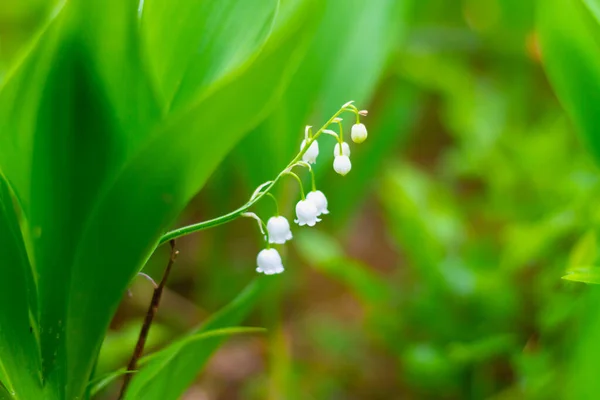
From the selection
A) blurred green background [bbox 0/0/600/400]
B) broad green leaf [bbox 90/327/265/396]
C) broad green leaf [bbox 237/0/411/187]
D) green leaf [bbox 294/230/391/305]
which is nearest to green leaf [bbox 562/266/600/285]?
blurred green background [bbox 0/0/600/400]

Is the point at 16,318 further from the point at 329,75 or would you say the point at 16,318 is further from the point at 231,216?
the point at 329,75

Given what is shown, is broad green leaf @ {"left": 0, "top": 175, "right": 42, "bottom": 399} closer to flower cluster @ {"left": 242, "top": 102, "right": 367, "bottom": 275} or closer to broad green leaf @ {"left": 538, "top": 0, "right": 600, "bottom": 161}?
flower cluster @ {"left": 242, "top": 102, "right": 367, "bottom": 275}

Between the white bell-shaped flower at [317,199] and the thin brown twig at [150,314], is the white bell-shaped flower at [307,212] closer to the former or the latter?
the white bell-shaped flower at [317,199]

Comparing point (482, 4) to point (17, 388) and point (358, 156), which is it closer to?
point (358, 156)

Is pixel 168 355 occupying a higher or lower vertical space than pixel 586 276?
lower

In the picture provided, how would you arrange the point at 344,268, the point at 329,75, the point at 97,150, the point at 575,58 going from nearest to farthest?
1. the point at 97,150
2. the point at 575,58
3. the point at 329,75
4. the point at 344,268

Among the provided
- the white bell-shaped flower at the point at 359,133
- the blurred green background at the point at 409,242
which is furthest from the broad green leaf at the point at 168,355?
the blurred green background at the point at 409,242

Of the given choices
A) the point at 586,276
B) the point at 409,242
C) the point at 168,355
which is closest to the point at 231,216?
the point at 168,355
